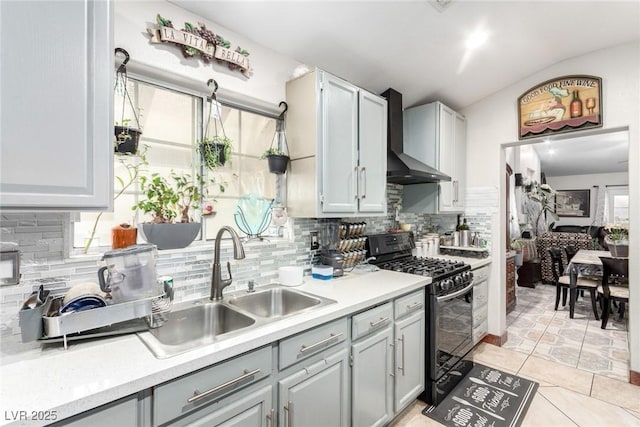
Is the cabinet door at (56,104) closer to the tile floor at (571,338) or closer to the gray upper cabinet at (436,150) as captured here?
the gray upper cabinet at (436,150)

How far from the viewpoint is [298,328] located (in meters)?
1.32

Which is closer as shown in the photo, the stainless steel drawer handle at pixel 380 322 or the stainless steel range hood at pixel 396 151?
the stainless steel drawer handle at pixel 380 322

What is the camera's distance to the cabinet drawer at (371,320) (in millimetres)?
1642

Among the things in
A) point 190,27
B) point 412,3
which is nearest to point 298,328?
point 190,27

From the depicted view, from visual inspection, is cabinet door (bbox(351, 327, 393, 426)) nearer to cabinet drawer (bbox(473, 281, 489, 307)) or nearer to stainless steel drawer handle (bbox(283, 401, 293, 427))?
stainless steel drawer handle (bbox(283, 401, 293, 427))

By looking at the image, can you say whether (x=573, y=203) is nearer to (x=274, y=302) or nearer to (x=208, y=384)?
(x=274, y=302)

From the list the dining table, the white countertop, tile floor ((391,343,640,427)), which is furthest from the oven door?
the dining table

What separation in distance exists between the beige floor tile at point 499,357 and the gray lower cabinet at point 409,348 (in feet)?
3.54

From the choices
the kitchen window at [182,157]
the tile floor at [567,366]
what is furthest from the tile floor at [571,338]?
the kitchen window at [182,157]

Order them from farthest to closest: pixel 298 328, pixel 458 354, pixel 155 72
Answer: pixel 458 354, pixel 155 72, pixel 298 328

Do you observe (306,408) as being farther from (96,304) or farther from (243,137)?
(243,137)

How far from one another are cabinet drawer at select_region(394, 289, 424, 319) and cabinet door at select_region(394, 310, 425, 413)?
1.7 inches

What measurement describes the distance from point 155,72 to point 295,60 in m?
1.02

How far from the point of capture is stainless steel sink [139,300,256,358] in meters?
1.41
